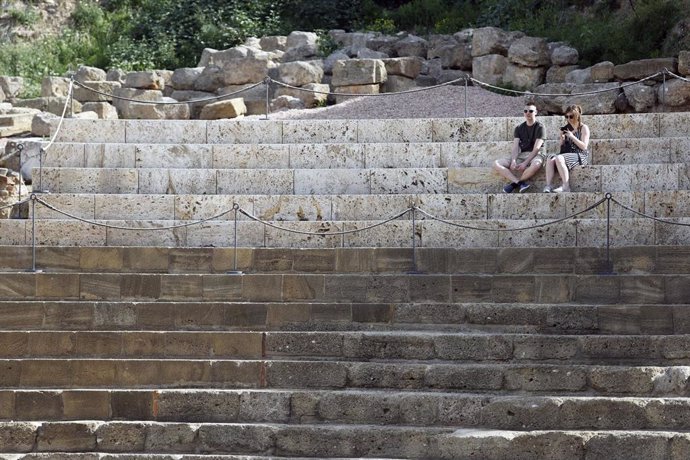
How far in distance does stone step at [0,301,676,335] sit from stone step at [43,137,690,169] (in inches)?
116

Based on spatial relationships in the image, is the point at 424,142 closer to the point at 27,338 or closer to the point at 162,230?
the point at 162,230

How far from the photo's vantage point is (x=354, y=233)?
41.6 ft

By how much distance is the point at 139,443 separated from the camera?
1041 cm

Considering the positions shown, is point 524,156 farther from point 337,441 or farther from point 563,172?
point 337,441

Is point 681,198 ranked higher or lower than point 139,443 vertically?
higher

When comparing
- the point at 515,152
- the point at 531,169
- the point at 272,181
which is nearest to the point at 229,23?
the point at 272,181

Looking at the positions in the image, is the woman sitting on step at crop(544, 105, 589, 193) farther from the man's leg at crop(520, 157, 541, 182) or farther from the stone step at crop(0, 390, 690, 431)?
the stone step at crop(0, 390, 690, 431)

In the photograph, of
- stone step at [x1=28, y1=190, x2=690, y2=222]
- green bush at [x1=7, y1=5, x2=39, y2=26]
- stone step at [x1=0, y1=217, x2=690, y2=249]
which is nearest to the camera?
stone step at [x1=0, y1=217, x2=690, y2=249]

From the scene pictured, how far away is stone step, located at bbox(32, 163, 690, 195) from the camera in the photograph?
1359 centimetres

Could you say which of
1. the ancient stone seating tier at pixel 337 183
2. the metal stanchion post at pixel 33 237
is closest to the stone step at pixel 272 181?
the ancient stone seating tier at pixel 337 183

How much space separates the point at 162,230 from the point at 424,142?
3251 mm

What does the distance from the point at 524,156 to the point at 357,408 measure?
168 inches

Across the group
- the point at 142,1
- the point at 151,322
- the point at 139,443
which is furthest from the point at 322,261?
the point at 142,1

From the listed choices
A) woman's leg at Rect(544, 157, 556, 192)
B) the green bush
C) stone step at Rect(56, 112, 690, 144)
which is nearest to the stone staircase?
woman's leg at Rect(544, 157, 556, 192)
